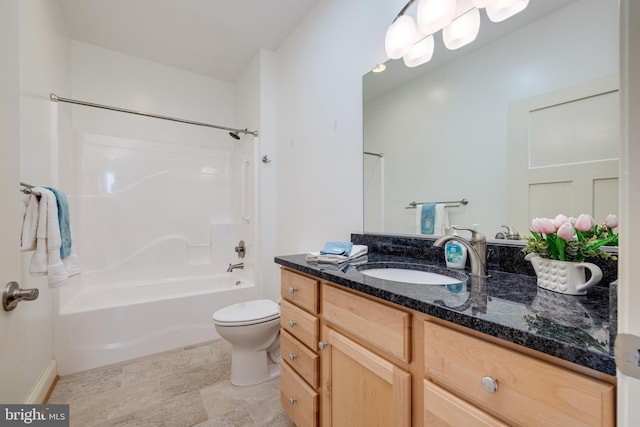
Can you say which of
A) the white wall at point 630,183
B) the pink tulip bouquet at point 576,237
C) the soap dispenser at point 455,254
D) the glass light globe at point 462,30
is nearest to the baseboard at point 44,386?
the soap dispenser at point 455,254

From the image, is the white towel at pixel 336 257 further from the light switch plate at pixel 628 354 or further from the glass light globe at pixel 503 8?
the glass light globe at pixel 503 8

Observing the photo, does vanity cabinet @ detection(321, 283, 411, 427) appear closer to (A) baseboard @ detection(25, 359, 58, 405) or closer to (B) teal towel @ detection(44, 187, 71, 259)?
(B) teal towel @ detection(44, 187, 71, 259)

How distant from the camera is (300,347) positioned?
127 centimetres

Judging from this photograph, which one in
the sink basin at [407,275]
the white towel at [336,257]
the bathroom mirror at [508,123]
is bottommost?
the sink basin at [407,275]

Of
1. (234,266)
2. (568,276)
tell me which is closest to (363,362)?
(568,276)

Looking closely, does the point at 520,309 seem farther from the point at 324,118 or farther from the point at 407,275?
the point at 324,118

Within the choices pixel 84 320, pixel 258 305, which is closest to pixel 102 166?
pixel 84 320

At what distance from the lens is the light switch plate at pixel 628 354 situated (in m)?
0.34

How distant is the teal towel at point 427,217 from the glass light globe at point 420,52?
71 centimetres

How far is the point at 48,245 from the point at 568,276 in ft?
6.58

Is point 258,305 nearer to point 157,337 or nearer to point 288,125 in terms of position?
point 157,337

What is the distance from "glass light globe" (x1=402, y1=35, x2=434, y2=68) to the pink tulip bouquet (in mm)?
960

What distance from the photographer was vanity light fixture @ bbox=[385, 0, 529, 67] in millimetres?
1058

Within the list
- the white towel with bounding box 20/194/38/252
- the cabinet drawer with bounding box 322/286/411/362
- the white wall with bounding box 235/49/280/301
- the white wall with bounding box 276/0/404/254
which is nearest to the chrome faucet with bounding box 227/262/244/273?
the white wall with bounding box 235/49/280/301
